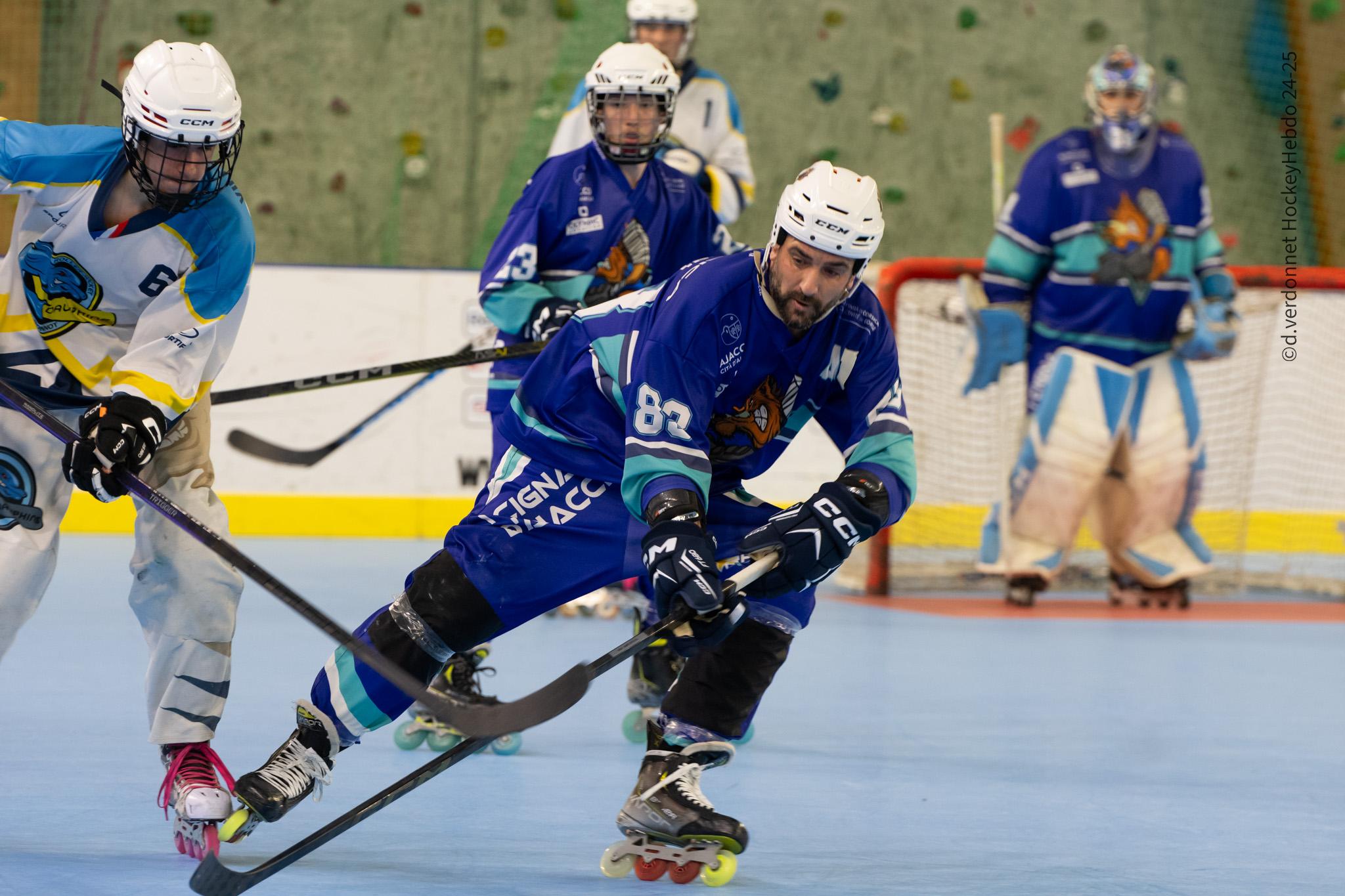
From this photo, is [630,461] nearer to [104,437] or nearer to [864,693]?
[104,437]

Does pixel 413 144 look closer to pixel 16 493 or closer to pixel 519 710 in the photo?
pixel 16 493

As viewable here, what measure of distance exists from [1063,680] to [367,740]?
6.65ft

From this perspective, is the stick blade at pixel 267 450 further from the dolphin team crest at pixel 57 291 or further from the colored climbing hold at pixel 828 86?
the dolphin team crest at pixel 57 291

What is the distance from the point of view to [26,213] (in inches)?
107

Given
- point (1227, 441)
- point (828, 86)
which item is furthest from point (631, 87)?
point (828, 86)

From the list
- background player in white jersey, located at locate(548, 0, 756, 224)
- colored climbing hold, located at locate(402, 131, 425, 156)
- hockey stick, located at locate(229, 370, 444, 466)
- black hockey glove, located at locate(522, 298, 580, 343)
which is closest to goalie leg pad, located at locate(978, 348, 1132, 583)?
background player in white jersey, located at locate(548, 0, 756, 224)

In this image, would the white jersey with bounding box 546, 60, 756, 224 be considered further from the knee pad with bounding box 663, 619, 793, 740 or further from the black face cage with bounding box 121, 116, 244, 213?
the knee pad with bounding box 663, 619, 793, 740

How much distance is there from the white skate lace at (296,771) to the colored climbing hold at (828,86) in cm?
710

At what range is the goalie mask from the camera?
19.4ft

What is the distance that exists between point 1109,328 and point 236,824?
4.24 m

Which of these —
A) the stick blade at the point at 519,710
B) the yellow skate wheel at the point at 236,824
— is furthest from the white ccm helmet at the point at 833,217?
the yellow skate wheel at the point at 236,824

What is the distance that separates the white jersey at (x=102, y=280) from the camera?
2.68 metres

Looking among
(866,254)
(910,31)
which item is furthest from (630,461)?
(910,31)

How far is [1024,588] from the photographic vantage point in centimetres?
609
